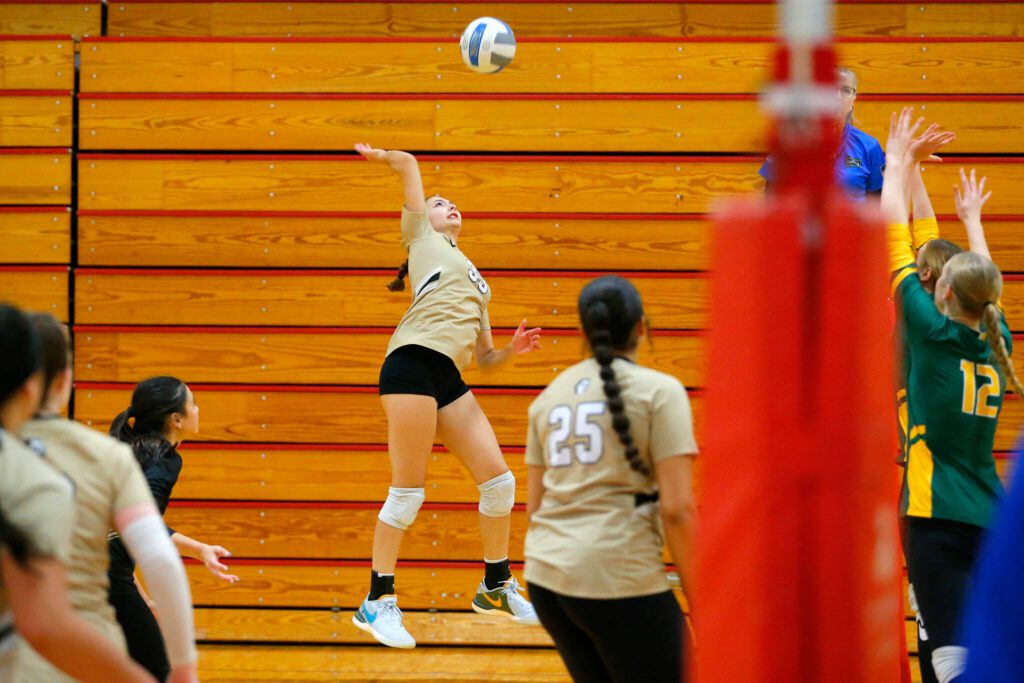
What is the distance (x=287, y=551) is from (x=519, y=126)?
2.92m

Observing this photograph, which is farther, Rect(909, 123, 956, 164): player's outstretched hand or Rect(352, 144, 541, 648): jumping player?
Rect(352, 144, 541, 648): jumping player

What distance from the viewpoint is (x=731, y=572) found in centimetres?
176

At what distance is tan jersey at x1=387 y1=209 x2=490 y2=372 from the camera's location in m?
5.14

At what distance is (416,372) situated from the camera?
5.12 m

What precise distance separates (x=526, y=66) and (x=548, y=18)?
1.40ft

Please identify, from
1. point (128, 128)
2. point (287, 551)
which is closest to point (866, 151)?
point (287, 551)

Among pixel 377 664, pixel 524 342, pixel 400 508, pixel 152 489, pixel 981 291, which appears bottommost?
pixel 377 664

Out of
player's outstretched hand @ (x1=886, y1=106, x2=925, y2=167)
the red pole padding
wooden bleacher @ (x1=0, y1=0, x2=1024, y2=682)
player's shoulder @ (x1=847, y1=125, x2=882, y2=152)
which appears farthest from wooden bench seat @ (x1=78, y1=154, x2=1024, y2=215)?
the red pole padding

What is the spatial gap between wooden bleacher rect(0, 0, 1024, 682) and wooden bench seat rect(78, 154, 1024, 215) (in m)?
0.01

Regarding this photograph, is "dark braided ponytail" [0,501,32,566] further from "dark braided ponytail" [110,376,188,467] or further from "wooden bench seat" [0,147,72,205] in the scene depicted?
"wooden bench seat" [0,147,72,205]

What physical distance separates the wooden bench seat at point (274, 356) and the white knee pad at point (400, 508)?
186cm

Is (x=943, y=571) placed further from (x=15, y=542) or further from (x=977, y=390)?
(x=15, y=542)

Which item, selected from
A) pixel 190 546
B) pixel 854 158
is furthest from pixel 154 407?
pixel 854 158

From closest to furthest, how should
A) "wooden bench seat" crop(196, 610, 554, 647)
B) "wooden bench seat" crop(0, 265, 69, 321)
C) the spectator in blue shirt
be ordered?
the spectator in blue shirt < "wooden bench seat" crop(196, 610, 554, 647) < "wooden bench seat" crop(0, 265, 69, 321)
